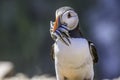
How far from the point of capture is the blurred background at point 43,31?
11.6 feet

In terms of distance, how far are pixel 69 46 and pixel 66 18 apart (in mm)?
109

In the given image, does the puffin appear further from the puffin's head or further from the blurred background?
the blurred background

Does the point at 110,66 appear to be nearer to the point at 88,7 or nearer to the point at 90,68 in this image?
the point at 88,7

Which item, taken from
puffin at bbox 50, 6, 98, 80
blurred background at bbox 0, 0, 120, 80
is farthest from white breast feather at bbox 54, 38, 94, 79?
blurred background at bbox 0, 0, 120, 80

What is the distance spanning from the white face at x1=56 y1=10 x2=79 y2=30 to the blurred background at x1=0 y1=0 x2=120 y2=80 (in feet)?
5.47

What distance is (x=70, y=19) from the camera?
5.55 ft

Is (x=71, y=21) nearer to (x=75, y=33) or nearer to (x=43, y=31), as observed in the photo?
(x=75, y=33)

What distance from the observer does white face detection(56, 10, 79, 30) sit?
1.67m

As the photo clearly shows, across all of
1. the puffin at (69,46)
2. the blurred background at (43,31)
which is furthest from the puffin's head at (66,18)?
the blurred background at (43,31)

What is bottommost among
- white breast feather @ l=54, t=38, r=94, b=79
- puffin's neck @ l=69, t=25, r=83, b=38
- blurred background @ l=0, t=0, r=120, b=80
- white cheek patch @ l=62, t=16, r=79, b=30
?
blurred background @ l=0, t=0, r=120, b=80

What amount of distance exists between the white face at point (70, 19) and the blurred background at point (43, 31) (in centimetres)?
167

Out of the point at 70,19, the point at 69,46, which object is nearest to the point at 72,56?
the point at 69,46

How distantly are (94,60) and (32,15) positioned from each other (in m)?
2.07

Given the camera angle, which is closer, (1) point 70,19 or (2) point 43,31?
(1) point 70,19
